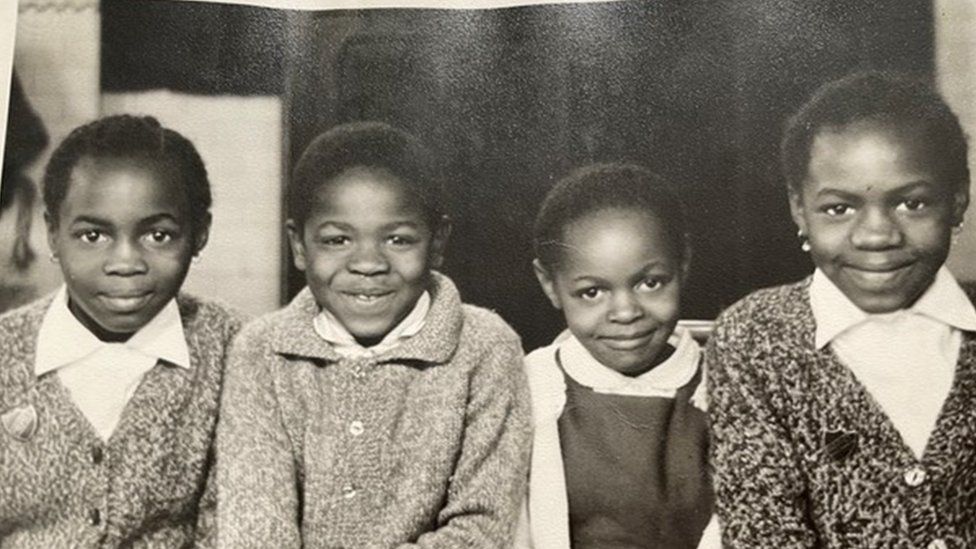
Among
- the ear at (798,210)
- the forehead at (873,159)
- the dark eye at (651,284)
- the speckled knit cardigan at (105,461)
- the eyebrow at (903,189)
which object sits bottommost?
the speckled knit cardigan at (105,461)

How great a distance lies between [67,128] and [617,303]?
0.28m

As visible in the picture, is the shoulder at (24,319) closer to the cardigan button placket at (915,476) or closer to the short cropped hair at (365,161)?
the short cropped hair at (365,161)

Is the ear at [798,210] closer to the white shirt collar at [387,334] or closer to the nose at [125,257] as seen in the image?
the white shirt collar at [387,334]

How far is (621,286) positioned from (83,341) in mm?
259

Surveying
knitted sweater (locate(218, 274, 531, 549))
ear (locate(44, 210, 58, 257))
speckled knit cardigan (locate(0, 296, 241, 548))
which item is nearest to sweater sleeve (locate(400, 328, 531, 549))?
knitted sweater (locate(218, 274, 531, 549))

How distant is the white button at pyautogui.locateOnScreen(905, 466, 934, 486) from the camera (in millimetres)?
461

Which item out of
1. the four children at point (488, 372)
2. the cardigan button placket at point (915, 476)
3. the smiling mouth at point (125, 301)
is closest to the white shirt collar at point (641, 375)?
the four children at point (488, 372)

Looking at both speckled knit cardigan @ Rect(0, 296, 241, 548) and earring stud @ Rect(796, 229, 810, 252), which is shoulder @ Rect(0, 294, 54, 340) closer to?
speckled knit cardigan @ Rect(0, 296, 241, 548)

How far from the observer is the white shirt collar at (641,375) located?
0.49 metres

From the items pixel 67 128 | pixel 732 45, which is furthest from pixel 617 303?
pixel 67 128

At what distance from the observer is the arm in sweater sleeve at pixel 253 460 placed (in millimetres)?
488

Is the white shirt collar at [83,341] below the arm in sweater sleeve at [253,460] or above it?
above

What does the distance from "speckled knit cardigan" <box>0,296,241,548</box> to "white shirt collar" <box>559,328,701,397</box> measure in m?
0.17

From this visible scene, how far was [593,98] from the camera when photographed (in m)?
0.51
